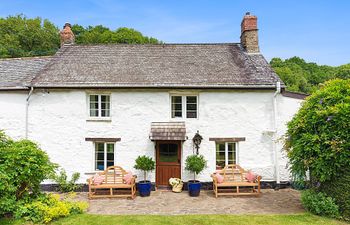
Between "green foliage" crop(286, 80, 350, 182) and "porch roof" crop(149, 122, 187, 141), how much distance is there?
15.3 ft

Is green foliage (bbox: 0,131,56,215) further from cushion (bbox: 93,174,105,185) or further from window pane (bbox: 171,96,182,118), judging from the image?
window pane (bbox: 171,96,182,118)

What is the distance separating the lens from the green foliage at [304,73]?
44156 millimetres

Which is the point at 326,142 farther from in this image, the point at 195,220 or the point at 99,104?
the point at 99,104

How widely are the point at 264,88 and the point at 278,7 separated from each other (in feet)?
12.0

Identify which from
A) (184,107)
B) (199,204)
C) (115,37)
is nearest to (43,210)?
(199,204)

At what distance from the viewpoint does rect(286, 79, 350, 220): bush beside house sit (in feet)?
26.4

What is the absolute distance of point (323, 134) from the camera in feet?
27.3

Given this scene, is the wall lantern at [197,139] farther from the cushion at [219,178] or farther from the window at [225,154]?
the cushion at [219,178]

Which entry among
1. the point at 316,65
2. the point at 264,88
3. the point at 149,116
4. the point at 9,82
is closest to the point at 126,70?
the point at 149,116

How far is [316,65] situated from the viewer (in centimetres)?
5712

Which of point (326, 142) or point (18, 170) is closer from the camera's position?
point (18, 170)

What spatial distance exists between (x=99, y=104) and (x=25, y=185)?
5176mm

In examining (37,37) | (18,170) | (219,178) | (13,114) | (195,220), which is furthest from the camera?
(37,37)

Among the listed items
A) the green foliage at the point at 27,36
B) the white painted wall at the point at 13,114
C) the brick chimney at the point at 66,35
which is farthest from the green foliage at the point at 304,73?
the green foliage at the point at 27,36
